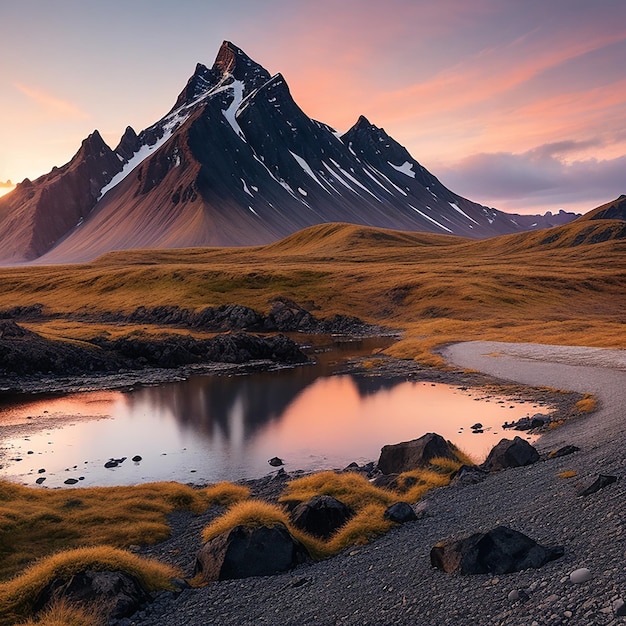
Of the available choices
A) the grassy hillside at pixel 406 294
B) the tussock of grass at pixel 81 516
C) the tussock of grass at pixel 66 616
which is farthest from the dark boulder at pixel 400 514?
the grassy hillside at pixel 406 294

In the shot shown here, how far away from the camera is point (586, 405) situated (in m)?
45.9

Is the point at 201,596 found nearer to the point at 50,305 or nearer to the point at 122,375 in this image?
the point at 122,375

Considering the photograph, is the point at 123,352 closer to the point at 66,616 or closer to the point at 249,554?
the point at 249,554

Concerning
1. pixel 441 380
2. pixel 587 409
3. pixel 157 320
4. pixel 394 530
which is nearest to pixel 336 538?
pixel 394 530

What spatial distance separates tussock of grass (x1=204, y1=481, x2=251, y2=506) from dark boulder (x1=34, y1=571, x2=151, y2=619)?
37.8 feet

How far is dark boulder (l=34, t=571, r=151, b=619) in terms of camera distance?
18156mm

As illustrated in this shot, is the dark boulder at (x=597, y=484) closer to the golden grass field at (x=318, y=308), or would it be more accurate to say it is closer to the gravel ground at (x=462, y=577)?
the gravel ground at (x=462, y=577)

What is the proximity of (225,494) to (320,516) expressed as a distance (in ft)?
27.1

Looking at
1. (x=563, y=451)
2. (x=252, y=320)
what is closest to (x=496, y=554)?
(x=563, y=451)

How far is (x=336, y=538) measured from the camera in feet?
77.8

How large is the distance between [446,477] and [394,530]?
8048 millimetres

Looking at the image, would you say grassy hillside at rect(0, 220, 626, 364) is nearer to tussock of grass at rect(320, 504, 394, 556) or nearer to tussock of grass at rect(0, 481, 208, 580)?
tussock of grass at rect(0, 481, 208, 580)

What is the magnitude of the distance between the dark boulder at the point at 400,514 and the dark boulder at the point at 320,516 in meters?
1.80

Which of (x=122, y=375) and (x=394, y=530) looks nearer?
(x=394, y=530)
